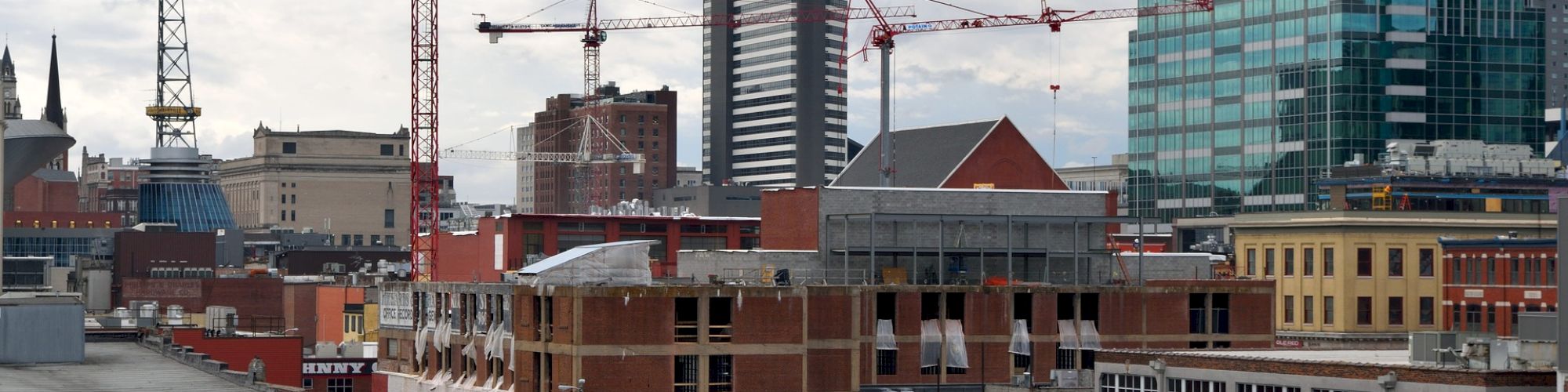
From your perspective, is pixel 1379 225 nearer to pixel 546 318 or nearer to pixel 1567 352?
pixel 546 318

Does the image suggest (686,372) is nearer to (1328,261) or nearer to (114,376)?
(114,376)

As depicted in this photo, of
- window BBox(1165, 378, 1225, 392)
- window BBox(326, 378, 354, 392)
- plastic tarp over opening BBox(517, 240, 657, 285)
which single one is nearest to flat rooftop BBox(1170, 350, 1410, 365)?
window BBox(1165, 378, 1225, 392)

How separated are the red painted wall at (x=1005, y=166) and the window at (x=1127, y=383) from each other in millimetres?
43435

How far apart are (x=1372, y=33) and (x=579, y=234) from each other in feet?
261

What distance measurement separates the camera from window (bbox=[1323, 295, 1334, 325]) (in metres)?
130

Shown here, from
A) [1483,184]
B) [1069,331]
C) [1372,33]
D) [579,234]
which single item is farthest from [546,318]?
[1372,33]

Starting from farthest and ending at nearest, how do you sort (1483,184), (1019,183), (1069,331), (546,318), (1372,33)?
1. (1372,33)
2. (1483,184)
3. (1019,183)
4. (1069,331)
5. (546,318)

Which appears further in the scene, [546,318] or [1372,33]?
[1372,33]

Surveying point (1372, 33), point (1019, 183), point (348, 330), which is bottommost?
point (348, 330)

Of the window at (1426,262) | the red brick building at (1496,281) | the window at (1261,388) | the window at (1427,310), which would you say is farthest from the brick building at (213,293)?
the window at (1261,388)

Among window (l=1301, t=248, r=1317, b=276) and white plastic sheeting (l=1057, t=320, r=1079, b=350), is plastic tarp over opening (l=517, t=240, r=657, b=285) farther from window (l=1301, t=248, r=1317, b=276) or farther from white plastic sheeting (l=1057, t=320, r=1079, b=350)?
window (l=1301, t=248, r=1317, b=276)

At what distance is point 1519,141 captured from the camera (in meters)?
194

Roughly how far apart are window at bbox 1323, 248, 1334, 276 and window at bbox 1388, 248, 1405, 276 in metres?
3.26

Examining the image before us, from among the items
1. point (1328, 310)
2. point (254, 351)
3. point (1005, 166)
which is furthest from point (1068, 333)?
point (254, 351)
